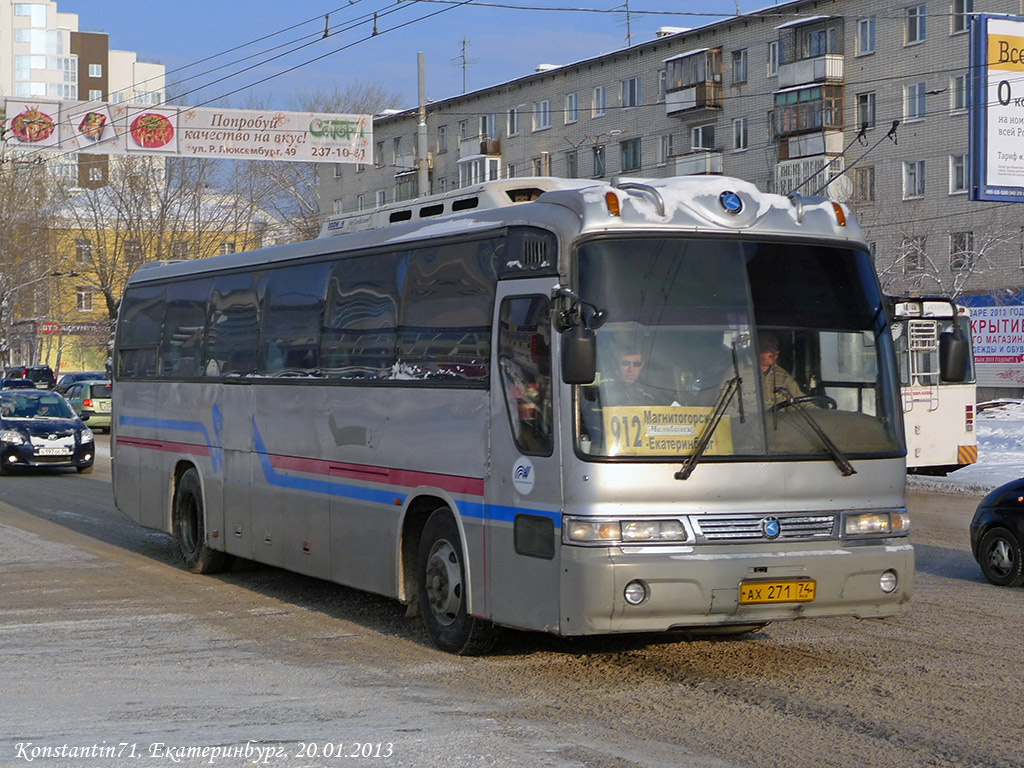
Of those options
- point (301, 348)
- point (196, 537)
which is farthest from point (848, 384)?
point (196, 537)

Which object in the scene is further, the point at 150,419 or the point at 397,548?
the point at 150,419

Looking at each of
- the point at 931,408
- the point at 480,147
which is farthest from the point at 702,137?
the point at 931,408

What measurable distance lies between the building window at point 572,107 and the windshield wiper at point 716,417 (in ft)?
193

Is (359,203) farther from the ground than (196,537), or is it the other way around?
(359,203)

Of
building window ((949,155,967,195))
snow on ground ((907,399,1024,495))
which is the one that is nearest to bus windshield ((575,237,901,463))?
snow on ground ((907,399,1024,495))

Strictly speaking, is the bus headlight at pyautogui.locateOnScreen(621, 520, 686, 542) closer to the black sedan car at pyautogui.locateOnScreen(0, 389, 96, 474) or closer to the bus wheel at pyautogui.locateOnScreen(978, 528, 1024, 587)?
the bus wheel at pyautogui.locateOnScreen(978, 528, 1024, 587)

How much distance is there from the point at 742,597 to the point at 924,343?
16.9 metres

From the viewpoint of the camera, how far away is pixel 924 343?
78.4 feet

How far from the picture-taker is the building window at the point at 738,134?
57.3 meters

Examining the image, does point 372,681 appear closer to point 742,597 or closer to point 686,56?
point 742,597

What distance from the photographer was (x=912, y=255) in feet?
154

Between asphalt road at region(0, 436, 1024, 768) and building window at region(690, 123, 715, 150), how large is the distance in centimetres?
4824

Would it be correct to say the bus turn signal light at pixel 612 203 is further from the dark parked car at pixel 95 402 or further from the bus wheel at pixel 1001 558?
the dark parked car at pixel 95 402

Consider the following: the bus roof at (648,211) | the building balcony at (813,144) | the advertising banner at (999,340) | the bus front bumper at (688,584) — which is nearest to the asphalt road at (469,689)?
the bus front bumper at (688,584)
